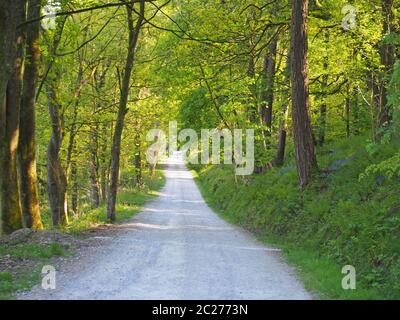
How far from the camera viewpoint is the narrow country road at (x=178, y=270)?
7.43 meters

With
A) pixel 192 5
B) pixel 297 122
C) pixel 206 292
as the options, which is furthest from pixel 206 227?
pixel 206 292

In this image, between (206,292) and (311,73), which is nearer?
(206,292)

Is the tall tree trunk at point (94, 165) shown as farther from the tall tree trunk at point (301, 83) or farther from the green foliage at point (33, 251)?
the green foliage at point (33, 251)

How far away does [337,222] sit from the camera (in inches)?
446

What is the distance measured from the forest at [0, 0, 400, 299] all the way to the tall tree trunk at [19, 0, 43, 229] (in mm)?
30

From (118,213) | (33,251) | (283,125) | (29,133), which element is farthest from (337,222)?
(118,213)

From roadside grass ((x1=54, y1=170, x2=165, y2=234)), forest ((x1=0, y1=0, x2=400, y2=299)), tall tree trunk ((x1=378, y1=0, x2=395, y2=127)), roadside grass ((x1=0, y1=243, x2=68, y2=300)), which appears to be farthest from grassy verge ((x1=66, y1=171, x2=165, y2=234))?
tall tree trunk ((x1=378, y1=0, x2=395, y2=127))

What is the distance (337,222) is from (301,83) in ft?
16.3

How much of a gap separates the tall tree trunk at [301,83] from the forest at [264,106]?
4 centimetres

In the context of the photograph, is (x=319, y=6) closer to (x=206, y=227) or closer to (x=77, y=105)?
(x=206, y=227)

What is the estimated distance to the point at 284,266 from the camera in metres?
10.2

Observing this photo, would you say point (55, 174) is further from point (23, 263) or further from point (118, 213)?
point (23, 263)

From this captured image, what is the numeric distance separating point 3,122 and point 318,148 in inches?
531

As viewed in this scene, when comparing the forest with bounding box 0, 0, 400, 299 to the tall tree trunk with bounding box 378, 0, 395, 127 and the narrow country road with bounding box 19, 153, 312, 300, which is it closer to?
the tall tree trunk with bounding box 378, 0, 395, 127
